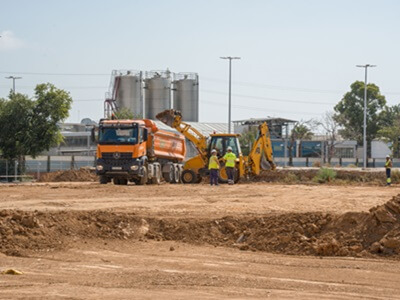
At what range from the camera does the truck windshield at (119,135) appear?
36.3m

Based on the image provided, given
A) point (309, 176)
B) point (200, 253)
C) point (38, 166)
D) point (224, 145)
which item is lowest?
point (200, 253)

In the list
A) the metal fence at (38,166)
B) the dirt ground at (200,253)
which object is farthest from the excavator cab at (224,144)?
the dirt ground at (200,253)

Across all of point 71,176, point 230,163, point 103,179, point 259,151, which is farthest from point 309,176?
point 103,179

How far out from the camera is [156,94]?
Answer: 8131 centimetres

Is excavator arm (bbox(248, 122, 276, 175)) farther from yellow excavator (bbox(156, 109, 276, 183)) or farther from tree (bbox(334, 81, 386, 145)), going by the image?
tree (bbox(334, 81, 386, 145))

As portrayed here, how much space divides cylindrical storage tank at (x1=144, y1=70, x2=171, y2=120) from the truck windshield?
146 ft

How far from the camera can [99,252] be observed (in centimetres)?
1524

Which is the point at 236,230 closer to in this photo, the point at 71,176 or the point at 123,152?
the point at 123,152

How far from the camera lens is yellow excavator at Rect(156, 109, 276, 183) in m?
40.1

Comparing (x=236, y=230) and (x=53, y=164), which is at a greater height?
(x=53, y=164)

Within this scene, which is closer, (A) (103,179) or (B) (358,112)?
(A) (103,179)

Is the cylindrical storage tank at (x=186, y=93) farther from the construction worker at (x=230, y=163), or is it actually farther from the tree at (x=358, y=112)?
the construction worker at (x=230, y=163)

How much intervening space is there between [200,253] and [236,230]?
210cm

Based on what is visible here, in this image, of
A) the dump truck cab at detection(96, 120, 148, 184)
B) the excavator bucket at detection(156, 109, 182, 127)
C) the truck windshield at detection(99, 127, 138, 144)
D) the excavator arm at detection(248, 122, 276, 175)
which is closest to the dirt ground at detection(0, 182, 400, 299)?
the dump truck cab at detection(96, 120, 148, 184)
